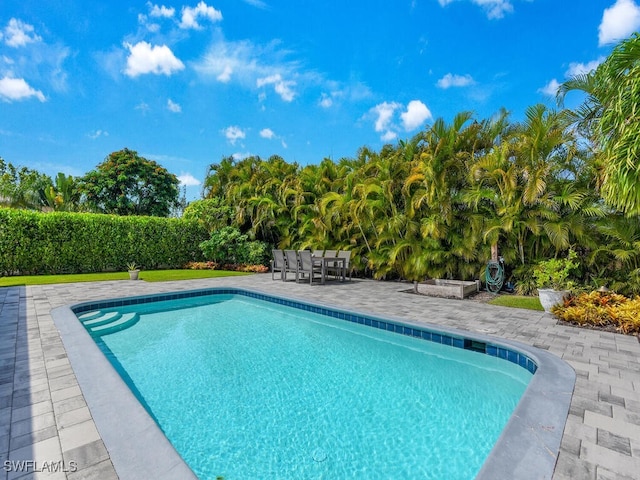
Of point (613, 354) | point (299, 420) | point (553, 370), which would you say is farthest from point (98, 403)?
point (613, 354)

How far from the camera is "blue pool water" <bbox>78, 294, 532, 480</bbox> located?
2.75 m

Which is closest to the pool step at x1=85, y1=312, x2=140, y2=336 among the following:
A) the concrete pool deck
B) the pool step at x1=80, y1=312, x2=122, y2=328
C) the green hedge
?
the pool step at x1=80, y1=312, x2=122, y2=328

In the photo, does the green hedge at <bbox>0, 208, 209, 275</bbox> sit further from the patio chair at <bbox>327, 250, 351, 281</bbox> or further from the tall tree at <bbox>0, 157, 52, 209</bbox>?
the tall tree at <bbox>0, 157, 52, 209</bbox>

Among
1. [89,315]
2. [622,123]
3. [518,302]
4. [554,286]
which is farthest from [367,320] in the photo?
[89,315]

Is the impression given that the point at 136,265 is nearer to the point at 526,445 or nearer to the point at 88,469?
the point at 88,469

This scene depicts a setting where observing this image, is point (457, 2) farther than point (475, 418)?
Yes

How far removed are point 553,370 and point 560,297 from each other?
3.51m

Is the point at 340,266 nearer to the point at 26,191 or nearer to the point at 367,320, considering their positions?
the point at 367,320

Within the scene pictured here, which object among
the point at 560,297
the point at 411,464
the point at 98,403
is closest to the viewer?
the point at 411,464

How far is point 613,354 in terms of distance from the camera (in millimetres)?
4285

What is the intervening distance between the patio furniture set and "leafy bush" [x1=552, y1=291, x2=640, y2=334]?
660 cm

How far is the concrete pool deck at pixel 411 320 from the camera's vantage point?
2174 mm

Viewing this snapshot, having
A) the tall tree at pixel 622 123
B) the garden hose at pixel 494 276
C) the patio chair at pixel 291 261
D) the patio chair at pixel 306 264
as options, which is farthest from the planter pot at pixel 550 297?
the patio chair at pixel 291 261

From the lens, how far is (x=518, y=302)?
7633 mm
